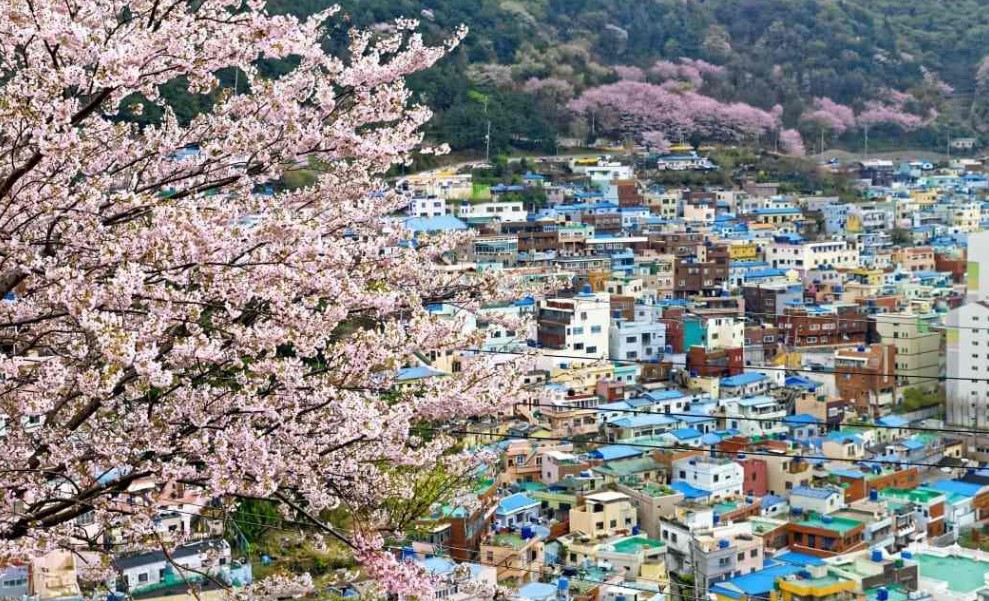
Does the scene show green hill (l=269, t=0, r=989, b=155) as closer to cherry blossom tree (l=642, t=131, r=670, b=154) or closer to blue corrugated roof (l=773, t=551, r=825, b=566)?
cherry blossom tree (l=642, t=131, r=670, b=154)

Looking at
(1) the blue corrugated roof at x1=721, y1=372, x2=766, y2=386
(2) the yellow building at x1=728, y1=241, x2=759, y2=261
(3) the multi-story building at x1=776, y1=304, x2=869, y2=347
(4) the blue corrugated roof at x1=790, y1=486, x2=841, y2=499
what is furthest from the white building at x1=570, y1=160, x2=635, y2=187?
(4) the blue corrugated roof at x1=790, y1=486, x2=841, y2=499

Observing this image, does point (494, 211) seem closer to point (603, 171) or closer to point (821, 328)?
point (603, 171)

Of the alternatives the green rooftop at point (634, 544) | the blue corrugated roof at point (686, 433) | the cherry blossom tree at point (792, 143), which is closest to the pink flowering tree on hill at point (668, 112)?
the cherry blossom tree at point (792, 143)

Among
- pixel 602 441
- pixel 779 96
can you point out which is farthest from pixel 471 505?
pixel 779 96

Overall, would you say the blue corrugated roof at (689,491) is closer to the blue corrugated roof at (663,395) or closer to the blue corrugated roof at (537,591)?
the blue corrugated roof at (663,395)

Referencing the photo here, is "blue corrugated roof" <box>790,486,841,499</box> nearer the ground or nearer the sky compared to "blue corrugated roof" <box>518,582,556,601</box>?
nearer the ground

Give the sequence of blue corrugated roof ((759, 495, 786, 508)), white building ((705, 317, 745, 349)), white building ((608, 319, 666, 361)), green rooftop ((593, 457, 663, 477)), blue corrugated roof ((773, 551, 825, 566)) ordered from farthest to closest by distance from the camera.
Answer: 1. white building ((705, 317, 745, 349))
2. white building ((608, 319, 666, 361))
3. green rooftop ((593, 457, 663, 477))
4. blue corrugated roof ((759, 495, 786, 508))
5. blue corrugated roof ((773, 551, 825, 566))
